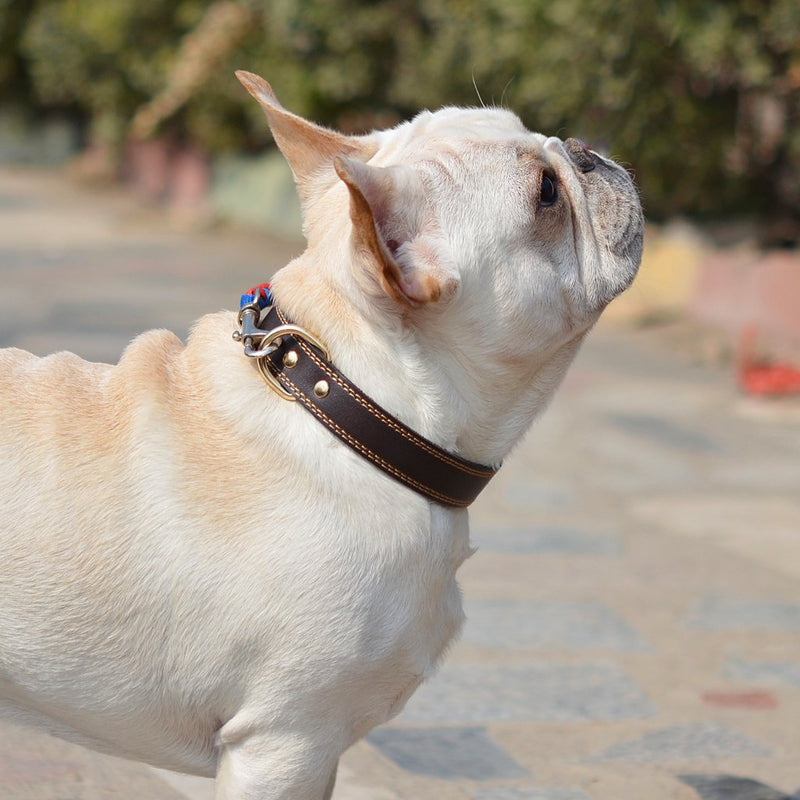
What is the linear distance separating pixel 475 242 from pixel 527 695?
197cm

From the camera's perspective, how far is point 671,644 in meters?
4.47

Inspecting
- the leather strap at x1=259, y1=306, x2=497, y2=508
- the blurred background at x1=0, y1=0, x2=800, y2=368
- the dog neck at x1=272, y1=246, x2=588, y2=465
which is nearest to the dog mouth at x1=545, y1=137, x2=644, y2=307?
the dog neck at x1=272, y1=246, x2=588, y2=465

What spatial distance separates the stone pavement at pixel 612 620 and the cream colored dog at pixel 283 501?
934 mm

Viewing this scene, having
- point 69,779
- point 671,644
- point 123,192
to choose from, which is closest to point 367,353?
point 69,779

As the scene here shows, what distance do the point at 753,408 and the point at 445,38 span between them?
4345 millimetres

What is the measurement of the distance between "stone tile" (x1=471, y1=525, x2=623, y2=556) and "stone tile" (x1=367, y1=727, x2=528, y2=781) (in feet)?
5.29

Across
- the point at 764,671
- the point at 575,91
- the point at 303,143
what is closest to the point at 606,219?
the point at 303,143

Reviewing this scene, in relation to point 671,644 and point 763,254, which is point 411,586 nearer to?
point 671,644

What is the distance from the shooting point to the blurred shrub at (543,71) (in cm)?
833

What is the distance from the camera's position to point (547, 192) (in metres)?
2.63

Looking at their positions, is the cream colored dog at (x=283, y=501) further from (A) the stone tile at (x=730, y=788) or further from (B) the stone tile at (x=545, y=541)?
(B) the stone tile at (x=545, y=541)

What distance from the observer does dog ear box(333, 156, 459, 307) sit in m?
2.29

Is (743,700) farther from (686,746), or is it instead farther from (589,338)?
(589,338)

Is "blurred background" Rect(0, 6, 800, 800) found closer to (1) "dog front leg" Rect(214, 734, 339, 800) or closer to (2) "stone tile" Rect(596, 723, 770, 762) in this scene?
(2) "stone tile" Rect(596, 723, 770, 762)
